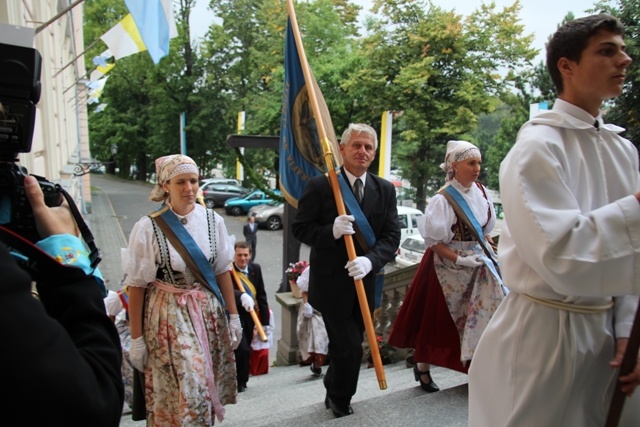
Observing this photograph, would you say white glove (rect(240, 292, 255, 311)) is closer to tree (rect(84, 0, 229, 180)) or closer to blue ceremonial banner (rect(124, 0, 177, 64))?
blue ceremonial banner (rect(124, 0, 177, 64))

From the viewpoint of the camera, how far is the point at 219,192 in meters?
27.5

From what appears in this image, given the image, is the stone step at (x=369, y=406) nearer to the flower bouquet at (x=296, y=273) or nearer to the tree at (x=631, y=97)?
the flower bouquet at (x=296, y=273)

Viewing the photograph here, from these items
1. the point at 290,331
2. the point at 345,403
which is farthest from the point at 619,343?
the point at 290,331

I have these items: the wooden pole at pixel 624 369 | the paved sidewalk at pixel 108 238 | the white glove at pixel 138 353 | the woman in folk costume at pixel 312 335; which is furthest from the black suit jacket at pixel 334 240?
the paved sidewalk at pixel 108 238

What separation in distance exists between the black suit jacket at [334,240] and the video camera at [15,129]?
2.32 meters

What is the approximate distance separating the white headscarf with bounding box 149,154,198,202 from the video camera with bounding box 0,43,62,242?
203cm

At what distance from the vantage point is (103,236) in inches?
739

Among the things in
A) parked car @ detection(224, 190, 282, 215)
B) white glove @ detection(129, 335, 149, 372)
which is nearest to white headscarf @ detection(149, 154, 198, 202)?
white glove @ detection(129, 335, 149, 372)

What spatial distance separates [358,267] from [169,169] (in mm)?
1323

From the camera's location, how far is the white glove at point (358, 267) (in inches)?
124

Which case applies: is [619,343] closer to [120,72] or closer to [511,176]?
[511,176]

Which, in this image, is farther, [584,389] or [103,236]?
[103,236]

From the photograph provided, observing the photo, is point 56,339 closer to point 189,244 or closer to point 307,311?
point 189,244

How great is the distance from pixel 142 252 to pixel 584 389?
242 centimetres
